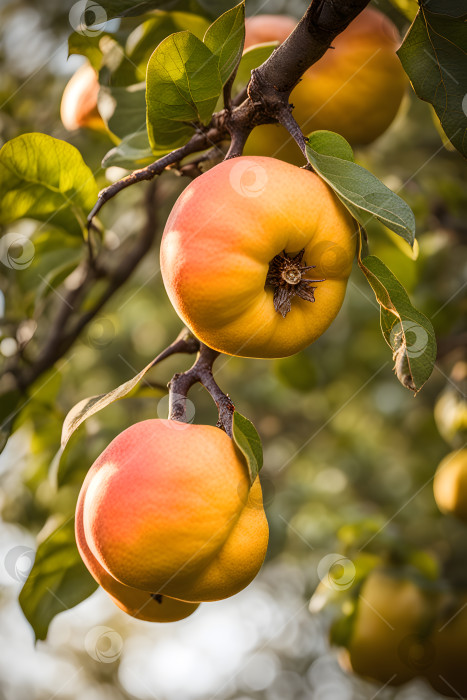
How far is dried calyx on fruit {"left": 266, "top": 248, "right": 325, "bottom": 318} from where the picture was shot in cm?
67

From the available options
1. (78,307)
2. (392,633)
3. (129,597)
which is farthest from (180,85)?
(392,633)

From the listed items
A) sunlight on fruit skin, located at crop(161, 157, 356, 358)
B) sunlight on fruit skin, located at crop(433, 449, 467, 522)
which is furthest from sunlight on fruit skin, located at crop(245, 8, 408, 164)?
sunlight on fruit skin, located at crop(433, 449, 467, 522)

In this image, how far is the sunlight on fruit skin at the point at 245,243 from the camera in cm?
62

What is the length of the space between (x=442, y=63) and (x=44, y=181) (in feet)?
1.90

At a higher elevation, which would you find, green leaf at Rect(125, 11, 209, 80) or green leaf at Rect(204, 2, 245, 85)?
green leaf at Rect(204, 2, 245, 85)

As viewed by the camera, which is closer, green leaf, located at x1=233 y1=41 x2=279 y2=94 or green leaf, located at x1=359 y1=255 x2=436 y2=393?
green leaf, located at x1=359 y1=255 x2=436 y2=393

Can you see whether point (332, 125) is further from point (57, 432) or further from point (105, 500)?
point (57, 432)

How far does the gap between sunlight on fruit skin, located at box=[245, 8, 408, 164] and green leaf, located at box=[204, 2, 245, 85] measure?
170 mm

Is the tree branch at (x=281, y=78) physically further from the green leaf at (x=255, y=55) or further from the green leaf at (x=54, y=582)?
the green leaf at (x=54, y=582)

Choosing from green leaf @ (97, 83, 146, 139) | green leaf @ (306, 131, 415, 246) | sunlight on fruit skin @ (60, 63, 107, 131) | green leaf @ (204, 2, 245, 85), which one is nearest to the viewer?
green leaf @ (306, 131, 415, 246)

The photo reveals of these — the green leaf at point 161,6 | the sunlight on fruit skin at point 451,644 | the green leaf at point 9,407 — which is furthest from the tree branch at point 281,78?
the sunlight on fruit skin at point 451,644

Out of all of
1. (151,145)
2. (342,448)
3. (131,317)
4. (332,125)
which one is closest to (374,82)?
(332,125)

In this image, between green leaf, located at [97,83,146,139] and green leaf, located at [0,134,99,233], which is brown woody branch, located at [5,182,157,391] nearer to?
green leaf, located at [0,134,99,233]

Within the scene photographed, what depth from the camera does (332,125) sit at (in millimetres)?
961
